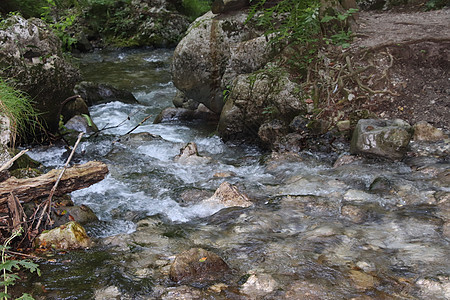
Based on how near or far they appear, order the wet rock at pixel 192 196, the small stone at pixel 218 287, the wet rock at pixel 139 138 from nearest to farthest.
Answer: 1. the small stone at pixel 218 287
2. the wet rock at pixel 192 196
3. the wet rock at pixel 139 138

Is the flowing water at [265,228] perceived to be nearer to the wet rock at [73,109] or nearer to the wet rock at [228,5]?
the wet rock at [73,109]

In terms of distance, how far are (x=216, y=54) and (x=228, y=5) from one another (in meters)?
1.10

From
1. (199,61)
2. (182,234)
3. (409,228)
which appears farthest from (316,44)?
(182,234)

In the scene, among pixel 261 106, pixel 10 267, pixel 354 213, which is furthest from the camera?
pixel 261 106

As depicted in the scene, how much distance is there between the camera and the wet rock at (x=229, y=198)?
441 centimetres

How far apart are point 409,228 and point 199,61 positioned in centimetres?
536

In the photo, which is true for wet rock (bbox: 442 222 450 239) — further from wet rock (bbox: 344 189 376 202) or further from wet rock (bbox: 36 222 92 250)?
wet rock (bbox: 36 222 92 250)

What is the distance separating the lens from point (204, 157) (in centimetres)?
625

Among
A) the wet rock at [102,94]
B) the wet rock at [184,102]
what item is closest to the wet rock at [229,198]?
the wet rock at [184,102]

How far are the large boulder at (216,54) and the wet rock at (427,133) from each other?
3093mm

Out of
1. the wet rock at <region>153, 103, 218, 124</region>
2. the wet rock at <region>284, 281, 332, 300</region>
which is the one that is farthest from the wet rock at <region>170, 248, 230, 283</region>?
the wet rock at <region>153, 103, 218, 124</region>

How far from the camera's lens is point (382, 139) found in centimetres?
514

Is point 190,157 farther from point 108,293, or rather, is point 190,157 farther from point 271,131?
point 108,293

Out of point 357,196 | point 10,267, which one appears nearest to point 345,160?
point 357,196
